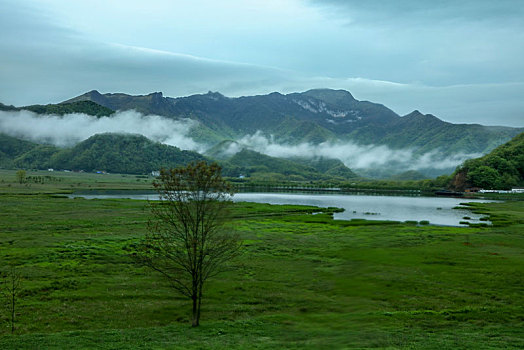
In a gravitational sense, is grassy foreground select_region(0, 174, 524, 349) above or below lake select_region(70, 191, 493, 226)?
above

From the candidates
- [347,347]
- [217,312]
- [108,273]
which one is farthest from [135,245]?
[347,347]

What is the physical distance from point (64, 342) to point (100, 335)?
203 cm

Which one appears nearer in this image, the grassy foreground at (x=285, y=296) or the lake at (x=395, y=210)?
the grassy foreground at (x=285, y=296)

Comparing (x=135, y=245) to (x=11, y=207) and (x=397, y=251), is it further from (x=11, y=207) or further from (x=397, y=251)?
(x=11, y=207)

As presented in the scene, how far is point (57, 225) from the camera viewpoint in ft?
239

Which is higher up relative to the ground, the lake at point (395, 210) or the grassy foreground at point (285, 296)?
the grassy foreground at point (285, 296)

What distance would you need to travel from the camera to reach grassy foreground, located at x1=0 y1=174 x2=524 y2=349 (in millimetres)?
22516

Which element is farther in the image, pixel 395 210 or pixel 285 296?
pixel 395 210

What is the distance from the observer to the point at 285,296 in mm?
32938

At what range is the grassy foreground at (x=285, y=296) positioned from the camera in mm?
22516

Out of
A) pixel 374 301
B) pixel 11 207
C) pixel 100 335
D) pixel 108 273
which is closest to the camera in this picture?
pixel 100 335

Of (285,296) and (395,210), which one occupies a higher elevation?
(285,296)

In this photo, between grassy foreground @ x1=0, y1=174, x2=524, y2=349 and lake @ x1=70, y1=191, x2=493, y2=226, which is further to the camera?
lake @ x1=70, y1=191, x2=493, y2=226

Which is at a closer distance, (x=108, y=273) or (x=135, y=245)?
(x=108, y=273)
